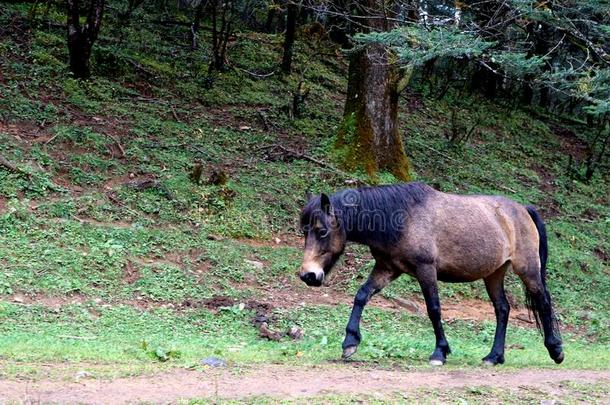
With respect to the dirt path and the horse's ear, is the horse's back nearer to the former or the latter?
the horse's ear

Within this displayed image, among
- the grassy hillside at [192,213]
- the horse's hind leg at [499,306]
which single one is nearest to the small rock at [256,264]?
the grassy hillside at [192,213]

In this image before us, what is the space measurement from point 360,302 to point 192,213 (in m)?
5.92

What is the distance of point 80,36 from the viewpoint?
53.4ft

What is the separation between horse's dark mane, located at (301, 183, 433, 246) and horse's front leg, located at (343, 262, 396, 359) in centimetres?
36

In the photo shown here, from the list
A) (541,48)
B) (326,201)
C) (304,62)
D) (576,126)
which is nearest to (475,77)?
(541,48)

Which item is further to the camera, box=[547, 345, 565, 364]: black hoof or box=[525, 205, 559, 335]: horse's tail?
box=[525, 205, 559, 335]: horse's tail

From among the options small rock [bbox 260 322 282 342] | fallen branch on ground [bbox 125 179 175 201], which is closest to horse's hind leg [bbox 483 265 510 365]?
small rock [bbox 260 322 282 342]

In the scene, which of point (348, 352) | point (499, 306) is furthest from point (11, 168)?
point (499, 306)

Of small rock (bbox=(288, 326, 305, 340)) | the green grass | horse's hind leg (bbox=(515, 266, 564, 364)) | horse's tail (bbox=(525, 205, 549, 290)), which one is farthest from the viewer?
small rock (bbox=(288, 326, 305, 340))

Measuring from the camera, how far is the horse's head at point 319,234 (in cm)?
699

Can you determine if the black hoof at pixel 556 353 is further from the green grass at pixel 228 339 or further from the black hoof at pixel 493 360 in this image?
the black hoof at pixel 493 360

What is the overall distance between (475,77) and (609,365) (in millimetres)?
21482

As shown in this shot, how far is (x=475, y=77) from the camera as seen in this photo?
27.8 m

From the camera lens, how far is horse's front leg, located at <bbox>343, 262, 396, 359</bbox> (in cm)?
700
